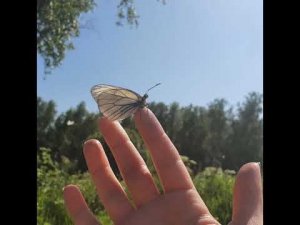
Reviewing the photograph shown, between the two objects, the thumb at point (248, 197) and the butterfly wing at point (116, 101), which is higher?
the butterfly wing at point (116, 101)

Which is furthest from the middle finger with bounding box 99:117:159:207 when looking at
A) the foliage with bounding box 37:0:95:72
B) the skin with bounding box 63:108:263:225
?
the foliage with bounding box 37:0:95:72

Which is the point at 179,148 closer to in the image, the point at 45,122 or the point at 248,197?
the point at 45,122

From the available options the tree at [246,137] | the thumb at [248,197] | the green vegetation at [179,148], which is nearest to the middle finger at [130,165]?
the thumb at [248,197]

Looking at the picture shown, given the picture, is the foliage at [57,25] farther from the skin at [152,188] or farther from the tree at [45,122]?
the skin at [152,188]
